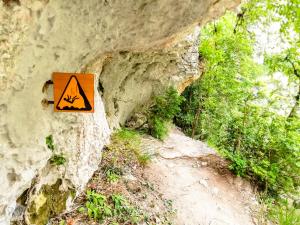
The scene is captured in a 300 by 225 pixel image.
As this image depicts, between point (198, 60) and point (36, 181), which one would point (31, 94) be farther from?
point (198, 60)

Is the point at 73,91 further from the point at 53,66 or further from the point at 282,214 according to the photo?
the point at 282,214

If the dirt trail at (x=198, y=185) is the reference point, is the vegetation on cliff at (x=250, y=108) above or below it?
above

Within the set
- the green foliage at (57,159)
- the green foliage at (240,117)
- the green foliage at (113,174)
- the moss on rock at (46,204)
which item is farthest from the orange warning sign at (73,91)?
the green foliage at (240,117)

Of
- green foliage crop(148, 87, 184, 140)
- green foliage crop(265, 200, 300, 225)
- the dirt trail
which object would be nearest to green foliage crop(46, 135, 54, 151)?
the dirt trail

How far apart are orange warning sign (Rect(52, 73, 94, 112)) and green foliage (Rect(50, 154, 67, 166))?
40.9 inches

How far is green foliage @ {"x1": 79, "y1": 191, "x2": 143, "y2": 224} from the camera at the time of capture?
4.10 m

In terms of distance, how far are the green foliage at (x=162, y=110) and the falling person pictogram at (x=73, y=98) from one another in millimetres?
5182

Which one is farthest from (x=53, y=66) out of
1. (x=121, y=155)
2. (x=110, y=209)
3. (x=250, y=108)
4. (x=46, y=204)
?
(x=250, y=108)

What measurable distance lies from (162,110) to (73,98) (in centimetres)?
528

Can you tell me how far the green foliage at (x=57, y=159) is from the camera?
376 cm

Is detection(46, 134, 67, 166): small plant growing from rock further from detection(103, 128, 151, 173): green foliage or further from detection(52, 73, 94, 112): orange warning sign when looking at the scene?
detection(103, 128, 151, 173): green foliage

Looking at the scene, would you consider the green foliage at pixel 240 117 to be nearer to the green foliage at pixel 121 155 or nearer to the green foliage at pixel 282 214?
the green foliage at pixel 282 214

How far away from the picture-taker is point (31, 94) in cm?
304

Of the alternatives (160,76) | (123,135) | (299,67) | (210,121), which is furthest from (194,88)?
(123,135)
